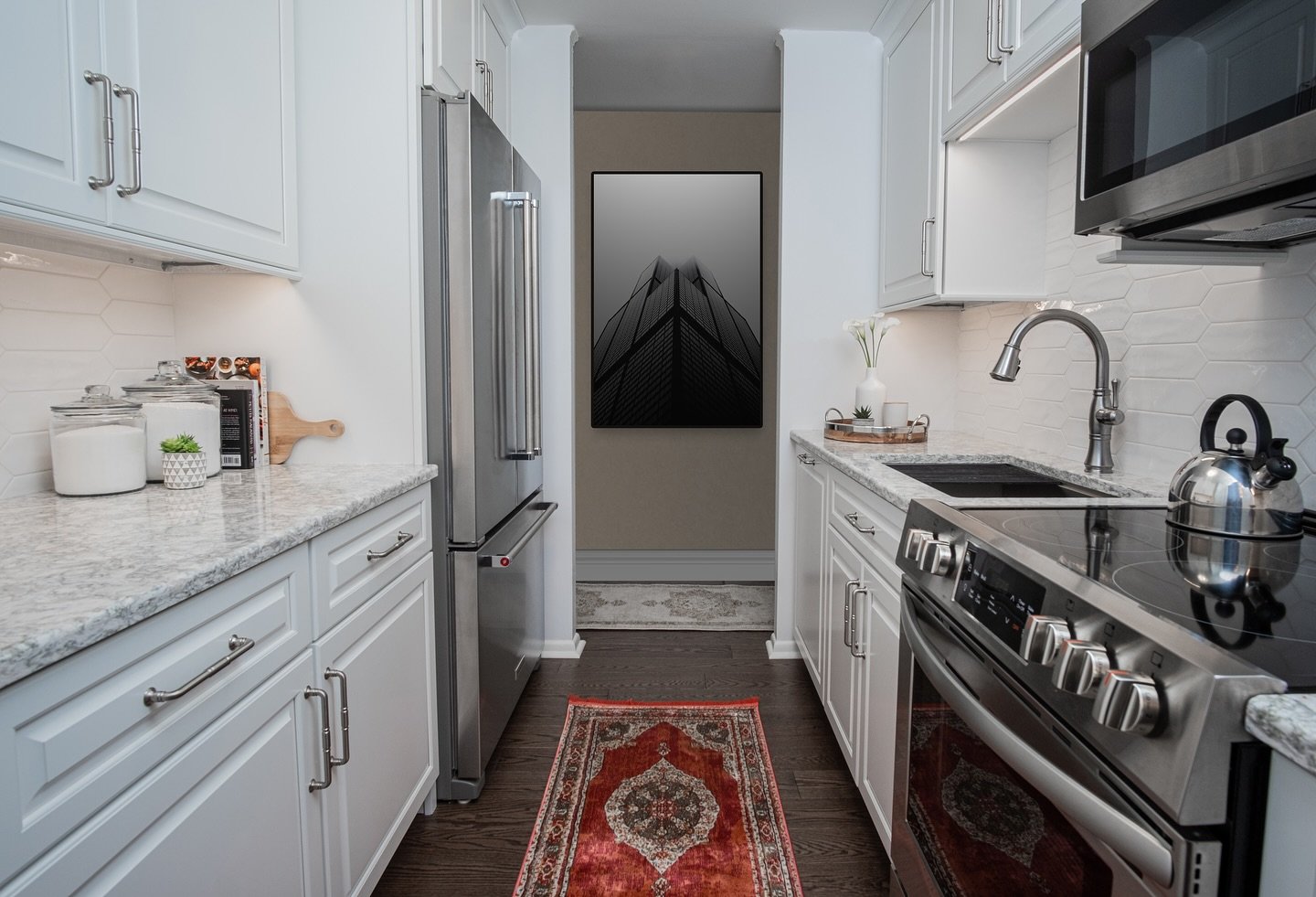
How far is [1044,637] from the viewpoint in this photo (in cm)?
91

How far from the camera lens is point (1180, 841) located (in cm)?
70

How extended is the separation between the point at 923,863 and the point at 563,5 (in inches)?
112

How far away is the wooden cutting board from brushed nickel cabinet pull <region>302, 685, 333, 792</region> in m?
0.78

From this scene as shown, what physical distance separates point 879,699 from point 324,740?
3.76ft

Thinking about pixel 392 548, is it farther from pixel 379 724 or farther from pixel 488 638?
pixel 488 638


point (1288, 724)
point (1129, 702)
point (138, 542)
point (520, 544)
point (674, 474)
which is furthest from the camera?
point (674, 474)

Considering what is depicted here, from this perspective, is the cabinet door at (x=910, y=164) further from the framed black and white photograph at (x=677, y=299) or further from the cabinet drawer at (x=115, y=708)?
the cabinet drawer at (x=115, y=708)

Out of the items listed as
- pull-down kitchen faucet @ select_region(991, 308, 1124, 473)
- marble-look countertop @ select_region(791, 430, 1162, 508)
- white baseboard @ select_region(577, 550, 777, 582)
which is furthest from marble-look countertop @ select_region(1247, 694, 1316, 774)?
white baseboard @ select_region(577, 550, 777, 582)

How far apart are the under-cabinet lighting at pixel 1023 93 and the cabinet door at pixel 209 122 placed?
5.28 ft

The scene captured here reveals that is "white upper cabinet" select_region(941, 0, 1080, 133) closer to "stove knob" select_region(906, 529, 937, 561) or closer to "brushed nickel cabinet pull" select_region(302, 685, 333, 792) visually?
"stove knob" select_region(906, 529, 937, 561)

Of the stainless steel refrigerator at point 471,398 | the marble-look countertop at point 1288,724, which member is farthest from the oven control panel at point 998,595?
the stainless steel refrigerator at point 471,398

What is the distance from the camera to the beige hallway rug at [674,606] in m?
3.62

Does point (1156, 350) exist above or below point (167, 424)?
above

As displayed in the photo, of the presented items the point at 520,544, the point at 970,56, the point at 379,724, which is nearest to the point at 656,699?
the point at 520,544
